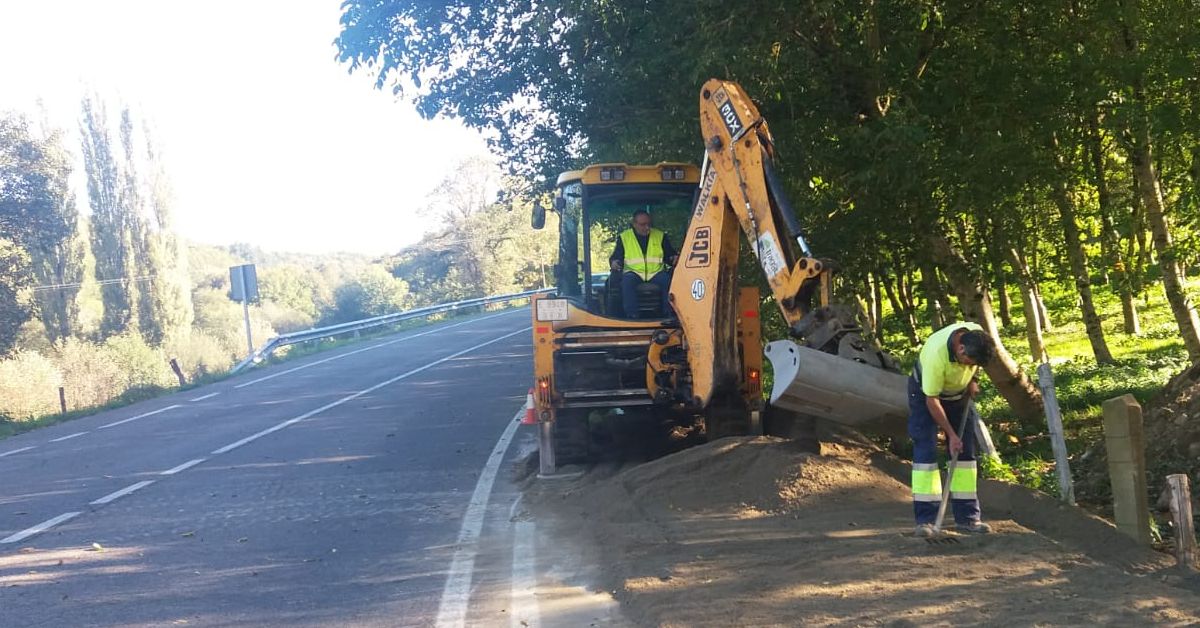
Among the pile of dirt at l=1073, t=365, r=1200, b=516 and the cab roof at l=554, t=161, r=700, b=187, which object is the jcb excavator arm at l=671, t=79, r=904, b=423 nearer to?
the cab roof at l=554, t=161, r=700, b=187

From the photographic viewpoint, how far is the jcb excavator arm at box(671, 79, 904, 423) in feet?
24.8

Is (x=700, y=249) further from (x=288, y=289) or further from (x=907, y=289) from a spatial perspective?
(x=288, y=289)

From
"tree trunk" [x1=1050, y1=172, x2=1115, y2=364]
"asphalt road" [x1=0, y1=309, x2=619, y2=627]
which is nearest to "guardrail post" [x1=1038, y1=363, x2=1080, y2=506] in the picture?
"asphalt road" [x1=0, y1=309, x2=619, y2=627]

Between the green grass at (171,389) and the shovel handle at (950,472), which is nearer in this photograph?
the shovel handle at (950,472)

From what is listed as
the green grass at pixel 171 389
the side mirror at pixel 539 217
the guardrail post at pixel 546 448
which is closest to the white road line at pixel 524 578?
the guardrail post at pixel 546 448

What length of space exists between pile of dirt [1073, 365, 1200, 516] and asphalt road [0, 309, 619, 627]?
4.85m

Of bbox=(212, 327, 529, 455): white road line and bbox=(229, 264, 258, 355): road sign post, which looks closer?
bbox=(212, 327, 529, 455): white road line

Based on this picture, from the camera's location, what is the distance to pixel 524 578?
6.67 metres

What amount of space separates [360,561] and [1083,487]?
621 cm

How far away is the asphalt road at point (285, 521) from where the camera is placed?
6.27 metres

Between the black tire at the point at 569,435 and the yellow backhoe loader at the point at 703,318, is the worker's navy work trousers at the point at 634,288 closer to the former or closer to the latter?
the yellow backhoe loader at the point at 703,318

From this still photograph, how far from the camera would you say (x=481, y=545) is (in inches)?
302

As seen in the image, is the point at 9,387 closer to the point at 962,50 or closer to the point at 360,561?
the point at 360,561

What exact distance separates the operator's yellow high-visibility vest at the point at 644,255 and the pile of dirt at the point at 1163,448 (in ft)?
14.3
